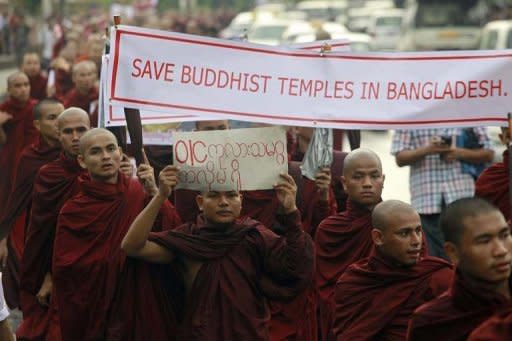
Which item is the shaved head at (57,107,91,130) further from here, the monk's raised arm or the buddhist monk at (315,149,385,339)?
the monk's raised arm

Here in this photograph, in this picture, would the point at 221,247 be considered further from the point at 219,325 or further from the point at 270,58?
the point at 270,58

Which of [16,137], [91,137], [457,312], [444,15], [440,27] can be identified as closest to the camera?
[457,312]

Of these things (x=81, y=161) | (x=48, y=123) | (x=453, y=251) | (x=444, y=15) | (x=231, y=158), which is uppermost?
(x=444, y=15)

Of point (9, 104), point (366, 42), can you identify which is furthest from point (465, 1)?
point (9, 104)

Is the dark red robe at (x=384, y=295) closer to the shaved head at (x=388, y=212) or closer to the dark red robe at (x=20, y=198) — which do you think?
the shaved head at (x=388, y=212)

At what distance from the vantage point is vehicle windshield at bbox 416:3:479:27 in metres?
40.1

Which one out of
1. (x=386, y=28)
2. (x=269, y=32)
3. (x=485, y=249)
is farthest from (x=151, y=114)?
(x=386, y=28)

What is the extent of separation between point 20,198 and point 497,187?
3341 millimetres

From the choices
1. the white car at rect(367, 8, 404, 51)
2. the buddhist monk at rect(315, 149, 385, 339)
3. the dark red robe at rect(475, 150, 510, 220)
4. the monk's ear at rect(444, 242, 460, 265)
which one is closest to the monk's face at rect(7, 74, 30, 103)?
the buddhist monk at rect(315, 149, 385, 339)

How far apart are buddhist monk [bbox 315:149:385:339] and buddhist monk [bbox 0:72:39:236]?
5023 mm

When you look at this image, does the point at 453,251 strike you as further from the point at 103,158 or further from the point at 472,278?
the point at 103,158

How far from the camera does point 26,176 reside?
9.58 metres

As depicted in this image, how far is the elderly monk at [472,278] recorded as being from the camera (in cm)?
472

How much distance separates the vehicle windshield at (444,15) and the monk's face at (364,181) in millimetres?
32737
